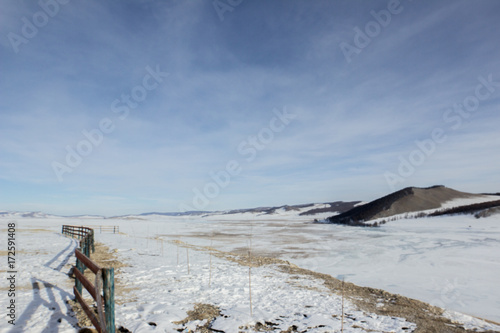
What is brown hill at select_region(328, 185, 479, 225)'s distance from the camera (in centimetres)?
7675

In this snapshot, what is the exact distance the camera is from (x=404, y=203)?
8094 cm

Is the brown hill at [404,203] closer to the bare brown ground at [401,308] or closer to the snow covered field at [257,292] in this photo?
the snow covered field at [257,292]

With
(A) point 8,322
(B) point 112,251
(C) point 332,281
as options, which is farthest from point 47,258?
(C) point 332,281

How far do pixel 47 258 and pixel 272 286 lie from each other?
10.5 meters

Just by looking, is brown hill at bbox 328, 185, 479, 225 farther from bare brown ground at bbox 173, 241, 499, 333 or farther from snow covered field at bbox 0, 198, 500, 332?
bare brown ground at bbox 173, 241, 499, 333

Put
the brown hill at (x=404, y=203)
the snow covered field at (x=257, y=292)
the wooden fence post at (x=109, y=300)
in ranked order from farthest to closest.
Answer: the brown hill at (x=404, y=203)
the snow covered field at (x=257, y=292)
the wooden fence post at (x=109, y=300)

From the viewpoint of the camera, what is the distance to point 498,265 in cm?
1656

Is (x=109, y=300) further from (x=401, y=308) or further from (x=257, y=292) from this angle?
(x=401, y=308)

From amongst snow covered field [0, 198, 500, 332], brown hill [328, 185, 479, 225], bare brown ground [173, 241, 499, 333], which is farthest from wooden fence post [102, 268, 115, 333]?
brown hill [328, 185, 479, 225]

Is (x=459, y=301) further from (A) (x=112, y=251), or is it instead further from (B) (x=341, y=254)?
(A) (x=112, y=251)

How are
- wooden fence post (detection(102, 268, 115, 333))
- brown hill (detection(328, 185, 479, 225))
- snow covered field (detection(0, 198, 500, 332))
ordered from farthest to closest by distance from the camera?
brown hill (detection(328, 185, 479, 225))
snow covered field (detection(0, 198, 500, 332))
wooden fence post (detection(102, 268, 115, 333))

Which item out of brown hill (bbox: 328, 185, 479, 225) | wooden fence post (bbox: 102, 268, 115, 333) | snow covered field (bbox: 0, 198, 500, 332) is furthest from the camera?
brown hill (bbox: 328, 185, 479, 225)

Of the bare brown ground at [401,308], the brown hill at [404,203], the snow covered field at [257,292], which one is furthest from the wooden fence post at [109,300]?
the brown hill at [404,203]

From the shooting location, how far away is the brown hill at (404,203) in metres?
76.8
